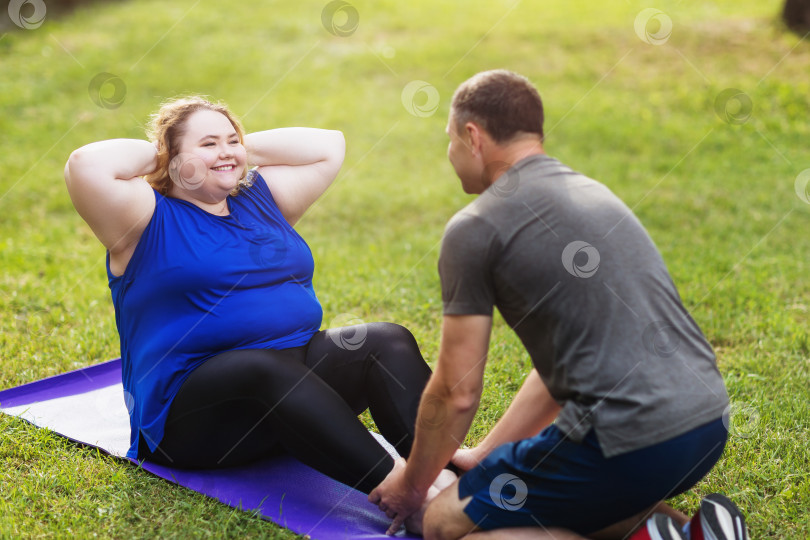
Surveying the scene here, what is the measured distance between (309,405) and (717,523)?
120cm

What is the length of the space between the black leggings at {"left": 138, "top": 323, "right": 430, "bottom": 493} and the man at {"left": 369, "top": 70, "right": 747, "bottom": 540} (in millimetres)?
341

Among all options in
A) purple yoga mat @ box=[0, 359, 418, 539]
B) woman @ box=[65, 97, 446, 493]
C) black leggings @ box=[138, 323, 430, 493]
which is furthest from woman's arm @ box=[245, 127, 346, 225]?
→ purple yoga mat @ box=[0, 359, 418, 539]

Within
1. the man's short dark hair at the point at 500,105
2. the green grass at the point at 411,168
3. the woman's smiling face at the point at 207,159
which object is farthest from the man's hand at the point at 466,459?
the woman's smiling face at the point at 207,159

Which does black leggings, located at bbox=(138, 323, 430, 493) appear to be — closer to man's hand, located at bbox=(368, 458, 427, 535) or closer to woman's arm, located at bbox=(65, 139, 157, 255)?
man's hand, located at bbox=(368, 458, 427, 535)

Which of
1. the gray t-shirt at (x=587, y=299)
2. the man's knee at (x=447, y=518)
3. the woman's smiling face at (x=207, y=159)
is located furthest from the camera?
the woman's smiling face at (x=207, y=159)

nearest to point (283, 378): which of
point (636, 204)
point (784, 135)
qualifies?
point (636, 204)

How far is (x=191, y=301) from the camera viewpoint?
275 cm

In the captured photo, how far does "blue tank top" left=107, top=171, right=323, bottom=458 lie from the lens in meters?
2.71

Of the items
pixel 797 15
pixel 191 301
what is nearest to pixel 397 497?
pixel 191 301

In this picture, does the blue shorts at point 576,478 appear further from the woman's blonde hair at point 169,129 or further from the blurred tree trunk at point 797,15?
the blurred tree trunk at point 797,15

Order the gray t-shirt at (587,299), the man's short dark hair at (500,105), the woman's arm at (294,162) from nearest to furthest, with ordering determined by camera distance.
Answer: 1. the gray t-shirt at (587,299)
2. the man's short dark hair at (500,105)
3. the woman's arm at (294,162)

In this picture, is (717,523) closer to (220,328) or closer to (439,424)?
(439,424)

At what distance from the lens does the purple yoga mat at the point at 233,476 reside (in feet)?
8.56

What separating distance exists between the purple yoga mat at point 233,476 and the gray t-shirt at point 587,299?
0.85 metres
